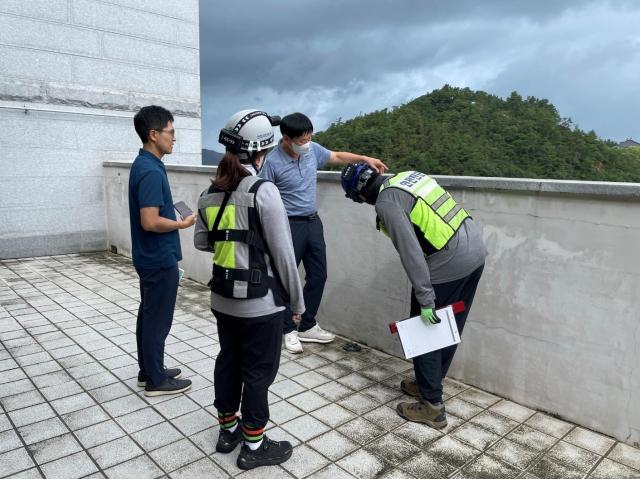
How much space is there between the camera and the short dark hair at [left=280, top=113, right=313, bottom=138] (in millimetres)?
3742

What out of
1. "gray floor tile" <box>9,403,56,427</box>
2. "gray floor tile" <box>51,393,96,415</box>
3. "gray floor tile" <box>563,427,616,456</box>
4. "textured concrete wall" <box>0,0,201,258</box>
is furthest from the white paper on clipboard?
"textured concrete wall" <box>0,0,201,258</box>

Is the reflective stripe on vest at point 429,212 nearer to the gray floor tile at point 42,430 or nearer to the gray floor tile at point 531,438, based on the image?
the gray floor tile at point 531,438

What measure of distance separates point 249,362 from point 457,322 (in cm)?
134

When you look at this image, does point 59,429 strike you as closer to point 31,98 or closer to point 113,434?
point 113,434

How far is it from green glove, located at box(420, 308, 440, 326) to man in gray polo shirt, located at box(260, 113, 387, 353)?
1.33 m

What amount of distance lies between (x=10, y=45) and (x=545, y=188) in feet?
23.6

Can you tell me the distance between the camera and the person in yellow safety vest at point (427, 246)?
8.89 ft

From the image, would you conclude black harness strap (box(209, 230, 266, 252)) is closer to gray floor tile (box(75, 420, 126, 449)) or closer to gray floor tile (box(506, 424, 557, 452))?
gray floor tile (box(75, 420, 126, 449))

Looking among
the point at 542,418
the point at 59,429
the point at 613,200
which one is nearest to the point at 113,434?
the point at 59,429

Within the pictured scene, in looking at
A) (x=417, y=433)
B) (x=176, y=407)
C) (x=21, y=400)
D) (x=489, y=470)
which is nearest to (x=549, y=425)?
(x=489, y=470)

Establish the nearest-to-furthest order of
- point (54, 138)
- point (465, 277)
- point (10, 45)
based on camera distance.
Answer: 1. point (465, 277)
2. point (10, 45)
3. point (54, 138)

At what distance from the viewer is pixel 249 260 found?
229 centimetres

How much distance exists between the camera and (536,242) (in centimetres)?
306

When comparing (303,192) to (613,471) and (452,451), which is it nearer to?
(452,451)
